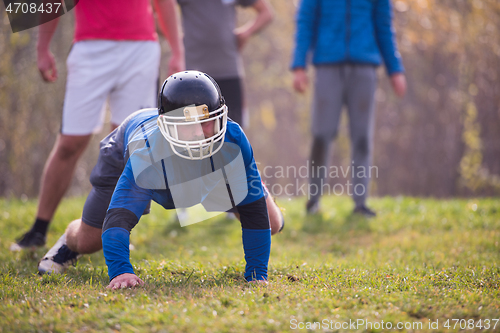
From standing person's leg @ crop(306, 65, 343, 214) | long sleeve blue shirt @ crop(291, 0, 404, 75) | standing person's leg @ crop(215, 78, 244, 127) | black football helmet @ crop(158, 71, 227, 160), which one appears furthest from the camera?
standing person's leg @ crop(306, 65, 343, 214)

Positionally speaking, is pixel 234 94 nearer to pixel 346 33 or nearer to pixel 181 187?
pixel 346 33

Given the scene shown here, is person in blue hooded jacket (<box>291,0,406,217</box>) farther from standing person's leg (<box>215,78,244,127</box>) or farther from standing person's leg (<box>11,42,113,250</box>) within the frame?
standing person's leg (<box>11,42,113,250</box>)

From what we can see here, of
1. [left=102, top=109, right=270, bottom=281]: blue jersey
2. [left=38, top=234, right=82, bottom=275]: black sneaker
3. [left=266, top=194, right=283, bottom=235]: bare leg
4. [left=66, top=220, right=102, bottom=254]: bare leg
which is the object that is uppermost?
[left=102, top=109, right=270, bottom=281]: blue jersey

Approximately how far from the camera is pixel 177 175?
2662 millimetres

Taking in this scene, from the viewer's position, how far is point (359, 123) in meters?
5.31

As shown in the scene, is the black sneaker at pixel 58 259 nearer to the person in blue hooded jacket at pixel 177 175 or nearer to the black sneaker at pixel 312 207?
the person in blue hooded jacket at pixel 177 175

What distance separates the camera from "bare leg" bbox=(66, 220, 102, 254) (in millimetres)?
2968

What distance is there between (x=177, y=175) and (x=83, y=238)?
0.83 meters

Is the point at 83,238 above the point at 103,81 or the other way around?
the other way around

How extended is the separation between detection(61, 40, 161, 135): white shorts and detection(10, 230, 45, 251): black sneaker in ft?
2.89

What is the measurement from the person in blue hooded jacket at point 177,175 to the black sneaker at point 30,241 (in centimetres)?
80

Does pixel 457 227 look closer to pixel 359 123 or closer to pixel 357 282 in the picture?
pixel 359 123

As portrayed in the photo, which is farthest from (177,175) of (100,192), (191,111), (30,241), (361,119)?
(361,119)

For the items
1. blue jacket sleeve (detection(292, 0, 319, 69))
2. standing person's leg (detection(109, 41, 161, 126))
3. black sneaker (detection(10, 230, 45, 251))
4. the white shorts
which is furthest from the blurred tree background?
blue jacket sleeve (detection(292, 0, 319, 69))
